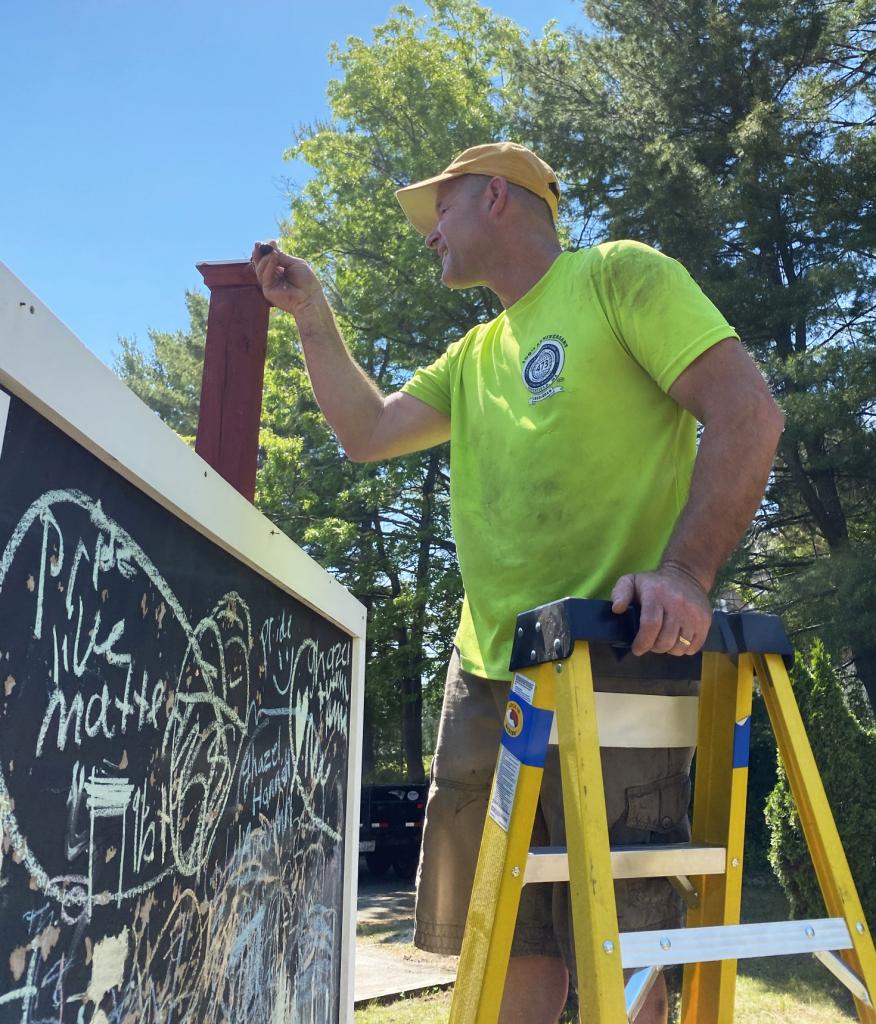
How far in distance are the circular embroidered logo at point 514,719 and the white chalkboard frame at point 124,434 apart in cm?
58

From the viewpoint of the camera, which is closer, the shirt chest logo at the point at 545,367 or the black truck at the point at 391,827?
the shirt chest logo at the point at 545,367

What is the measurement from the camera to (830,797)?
6.68m

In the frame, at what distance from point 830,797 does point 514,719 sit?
6.14 m

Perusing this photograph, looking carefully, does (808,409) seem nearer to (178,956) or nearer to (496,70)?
(178,956)

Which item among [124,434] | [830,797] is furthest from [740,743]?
[830,797]

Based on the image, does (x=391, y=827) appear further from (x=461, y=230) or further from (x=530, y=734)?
(x=530, y=734)

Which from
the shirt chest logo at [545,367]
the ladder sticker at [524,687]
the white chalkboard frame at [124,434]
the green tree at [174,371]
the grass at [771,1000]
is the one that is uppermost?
the green tree at [174,371]

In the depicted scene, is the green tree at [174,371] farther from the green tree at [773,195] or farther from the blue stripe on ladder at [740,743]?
the blue stripe on ladder at [740,743]

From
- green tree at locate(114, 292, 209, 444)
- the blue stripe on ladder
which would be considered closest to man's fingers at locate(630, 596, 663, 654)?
the blue stripe on ladder

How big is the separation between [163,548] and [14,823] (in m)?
0.48

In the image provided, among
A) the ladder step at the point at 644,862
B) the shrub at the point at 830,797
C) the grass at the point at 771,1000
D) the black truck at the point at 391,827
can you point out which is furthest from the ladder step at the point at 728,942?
the black truck at the point at 391,827

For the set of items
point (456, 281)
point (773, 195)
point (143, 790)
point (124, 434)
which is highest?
point (773, 195)

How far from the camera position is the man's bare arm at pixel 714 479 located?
56.5 inches

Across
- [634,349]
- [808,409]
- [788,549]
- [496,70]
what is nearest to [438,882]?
[634,349]
